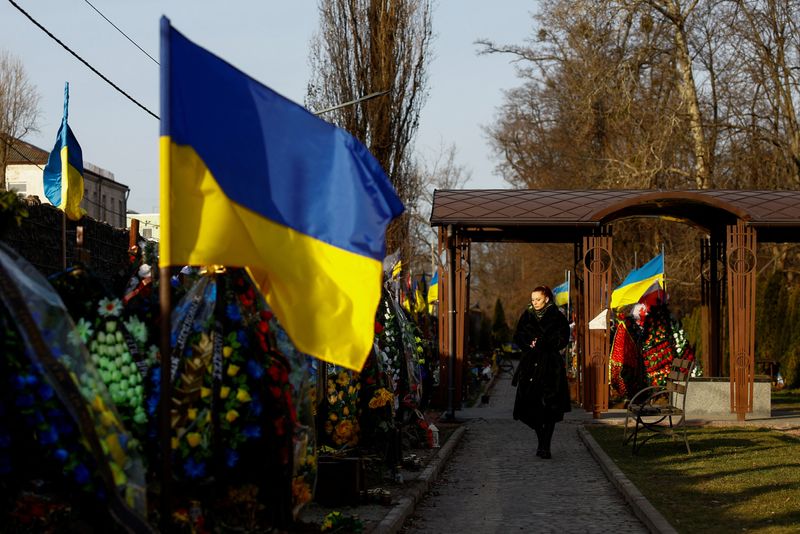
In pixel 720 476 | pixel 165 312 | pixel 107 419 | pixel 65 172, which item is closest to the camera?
pixel 107 419

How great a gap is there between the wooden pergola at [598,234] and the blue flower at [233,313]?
42.0 feet

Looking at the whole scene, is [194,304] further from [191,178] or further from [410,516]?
[410,516]

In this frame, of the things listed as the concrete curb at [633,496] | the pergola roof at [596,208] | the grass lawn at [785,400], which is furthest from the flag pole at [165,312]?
the grass lawn at [785,400]

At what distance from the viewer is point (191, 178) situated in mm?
6031

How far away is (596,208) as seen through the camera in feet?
65.9

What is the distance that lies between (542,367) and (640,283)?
10174 millimetres

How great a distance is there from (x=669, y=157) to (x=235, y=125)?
3068 cm

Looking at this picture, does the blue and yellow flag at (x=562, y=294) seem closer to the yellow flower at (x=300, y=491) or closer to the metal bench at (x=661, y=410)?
the metal bench at (x=661, y=410)

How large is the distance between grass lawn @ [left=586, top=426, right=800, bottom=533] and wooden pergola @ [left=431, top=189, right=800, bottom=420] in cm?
216

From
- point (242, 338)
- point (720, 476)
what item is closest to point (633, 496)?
point (720, 476)

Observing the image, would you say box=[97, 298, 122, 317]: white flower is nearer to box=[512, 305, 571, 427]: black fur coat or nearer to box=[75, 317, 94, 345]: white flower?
box=[75, 317, 94, 345]: white flower

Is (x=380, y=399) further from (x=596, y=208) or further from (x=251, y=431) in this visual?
(x=596, y=208)

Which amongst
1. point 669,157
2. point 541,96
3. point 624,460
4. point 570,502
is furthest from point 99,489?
point 541,96

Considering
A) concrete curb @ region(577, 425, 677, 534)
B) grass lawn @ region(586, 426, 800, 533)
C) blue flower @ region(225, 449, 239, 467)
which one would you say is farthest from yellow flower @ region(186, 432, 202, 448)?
grass lawn @ region(586, 426, 800, 533)
